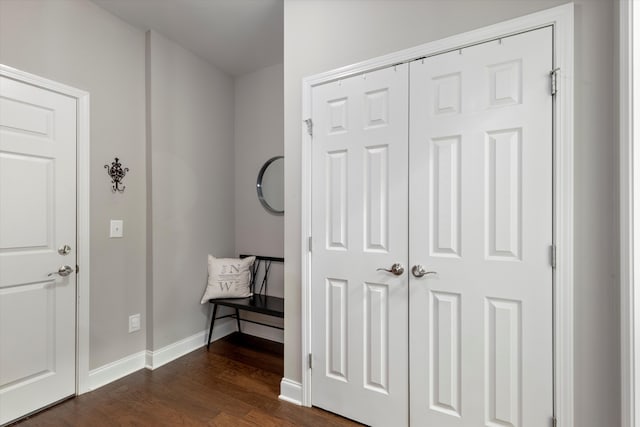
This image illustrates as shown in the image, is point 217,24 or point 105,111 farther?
point 217,24

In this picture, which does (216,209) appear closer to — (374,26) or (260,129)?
(260,129)

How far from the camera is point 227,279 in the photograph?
9.67 ft

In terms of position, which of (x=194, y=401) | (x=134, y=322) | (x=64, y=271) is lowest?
(x=194, y=401)

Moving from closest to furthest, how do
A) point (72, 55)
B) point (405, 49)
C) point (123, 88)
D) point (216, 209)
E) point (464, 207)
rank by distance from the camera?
point (464, 207), point (405, 49), point (72, 55), point (123, 88), point (216, 209)

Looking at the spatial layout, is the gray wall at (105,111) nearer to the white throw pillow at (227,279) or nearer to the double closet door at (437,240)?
the white throw pillow at (227,279)

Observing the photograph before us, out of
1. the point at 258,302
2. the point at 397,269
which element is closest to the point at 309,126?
the point at 397,269

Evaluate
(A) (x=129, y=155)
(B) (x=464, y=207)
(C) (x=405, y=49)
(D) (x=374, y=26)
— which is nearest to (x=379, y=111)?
(C) (x=405, y=49)

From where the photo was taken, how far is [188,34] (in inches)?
103

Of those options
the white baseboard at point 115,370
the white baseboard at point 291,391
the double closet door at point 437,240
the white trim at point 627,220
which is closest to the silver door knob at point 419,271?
the double closet door at point 437,240

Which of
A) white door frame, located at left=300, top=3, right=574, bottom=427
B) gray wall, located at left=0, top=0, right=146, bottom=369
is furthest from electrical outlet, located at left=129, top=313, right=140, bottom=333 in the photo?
white door frame, located at left=300, top=3, right=574, bottom=427

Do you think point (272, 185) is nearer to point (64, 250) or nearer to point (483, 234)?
point (64, 250)

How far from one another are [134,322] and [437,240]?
2.45 meters

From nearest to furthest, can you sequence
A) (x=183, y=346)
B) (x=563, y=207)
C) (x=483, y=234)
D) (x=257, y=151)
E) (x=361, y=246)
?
(x=563, y=207)
(x=483, y=234)
(x=361, y=246)
(x=183, y=346)
(x=257, y=151)

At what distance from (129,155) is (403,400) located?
2636 mm
